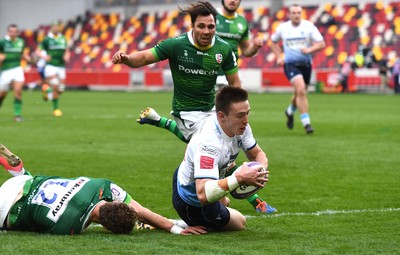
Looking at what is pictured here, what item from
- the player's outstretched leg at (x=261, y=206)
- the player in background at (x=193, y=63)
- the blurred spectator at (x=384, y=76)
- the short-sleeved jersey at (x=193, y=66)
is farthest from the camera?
the blurred spectator at (x=384, y=76)

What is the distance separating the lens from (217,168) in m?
6.79

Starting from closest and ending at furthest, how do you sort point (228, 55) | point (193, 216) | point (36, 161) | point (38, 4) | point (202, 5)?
point (193, 216)
point (202, 5)
point (228, 55)
point (36, 161)
point (38, 4)

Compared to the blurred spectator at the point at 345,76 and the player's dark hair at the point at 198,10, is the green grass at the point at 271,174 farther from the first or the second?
the blurred spectator at the point at 345,76

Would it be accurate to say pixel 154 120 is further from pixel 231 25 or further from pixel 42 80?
pixel 42 80

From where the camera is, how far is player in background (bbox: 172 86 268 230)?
6.60 m

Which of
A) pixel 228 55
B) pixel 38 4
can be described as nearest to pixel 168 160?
pixel 228 55

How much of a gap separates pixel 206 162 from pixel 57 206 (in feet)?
4.13

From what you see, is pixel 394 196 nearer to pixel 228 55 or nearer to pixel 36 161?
pixel 228 55

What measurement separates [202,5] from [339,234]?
9.60 feet

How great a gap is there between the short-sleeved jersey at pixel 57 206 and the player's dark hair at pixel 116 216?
0.13 metres

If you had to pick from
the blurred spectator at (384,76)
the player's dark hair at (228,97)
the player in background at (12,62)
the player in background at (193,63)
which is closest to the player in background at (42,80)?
the player in background at (12,62)

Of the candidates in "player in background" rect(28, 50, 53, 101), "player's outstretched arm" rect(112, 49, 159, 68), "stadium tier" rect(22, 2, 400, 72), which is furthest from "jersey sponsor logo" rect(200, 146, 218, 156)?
"stadium tier" rect(22, 2, 400, 72)

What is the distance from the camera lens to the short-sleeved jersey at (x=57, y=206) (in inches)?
275

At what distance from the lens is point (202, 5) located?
882cm
